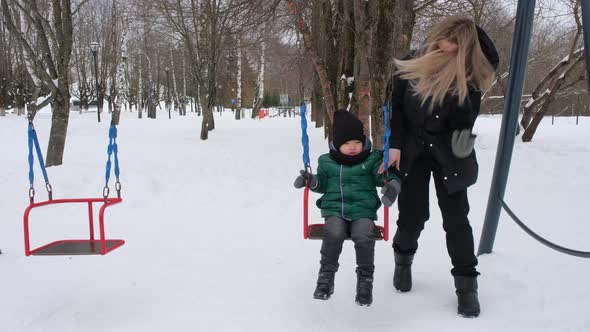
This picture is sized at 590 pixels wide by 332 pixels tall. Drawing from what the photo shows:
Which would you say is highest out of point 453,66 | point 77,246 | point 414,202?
point 453,66

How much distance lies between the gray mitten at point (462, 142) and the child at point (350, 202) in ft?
1.44

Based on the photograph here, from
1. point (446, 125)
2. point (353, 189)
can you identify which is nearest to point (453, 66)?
point (446, 125)

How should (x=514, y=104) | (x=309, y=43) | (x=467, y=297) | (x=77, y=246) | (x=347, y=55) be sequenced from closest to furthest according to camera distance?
(x=467, y=297) < (x=77, y=246) < (x=514, y=104) < (x=309, y=43) < (x=347, y=55)

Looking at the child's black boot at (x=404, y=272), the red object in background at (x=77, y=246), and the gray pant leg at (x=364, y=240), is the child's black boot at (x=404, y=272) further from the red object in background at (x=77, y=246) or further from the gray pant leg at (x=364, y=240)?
the red object in background at (x=77, y=246)

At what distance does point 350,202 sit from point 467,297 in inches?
33.8

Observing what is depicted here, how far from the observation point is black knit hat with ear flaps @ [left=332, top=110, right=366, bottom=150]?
9.31 feet

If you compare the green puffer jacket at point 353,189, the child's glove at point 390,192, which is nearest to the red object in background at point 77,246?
the green puffer jacket at point 353,189

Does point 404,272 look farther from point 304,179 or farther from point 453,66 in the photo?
point 453,66

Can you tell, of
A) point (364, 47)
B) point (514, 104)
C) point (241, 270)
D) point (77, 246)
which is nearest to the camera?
point (77, 246)

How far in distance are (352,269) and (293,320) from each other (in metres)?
0.91

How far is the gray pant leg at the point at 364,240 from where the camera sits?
2787 millimetres

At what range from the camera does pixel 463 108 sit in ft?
8.68

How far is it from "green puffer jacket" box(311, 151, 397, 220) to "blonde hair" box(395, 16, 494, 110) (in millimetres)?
504

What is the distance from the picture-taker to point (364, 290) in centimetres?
285
